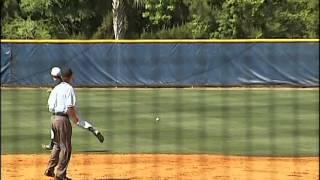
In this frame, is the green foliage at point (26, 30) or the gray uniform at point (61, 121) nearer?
the gray uniform at point (61, 121)

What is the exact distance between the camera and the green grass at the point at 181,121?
10742mm

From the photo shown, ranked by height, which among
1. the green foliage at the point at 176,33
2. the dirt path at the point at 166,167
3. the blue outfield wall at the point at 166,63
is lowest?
the dirt path at the point at 166,167

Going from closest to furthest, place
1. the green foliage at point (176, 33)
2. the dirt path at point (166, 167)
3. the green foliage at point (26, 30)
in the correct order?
1. the dirt path at point (166, 167)
2. the green foliage at point (176, 33)
3. the green foliage at point (26, 30)

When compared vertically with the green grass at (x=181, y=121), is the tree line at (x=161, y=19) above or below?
above

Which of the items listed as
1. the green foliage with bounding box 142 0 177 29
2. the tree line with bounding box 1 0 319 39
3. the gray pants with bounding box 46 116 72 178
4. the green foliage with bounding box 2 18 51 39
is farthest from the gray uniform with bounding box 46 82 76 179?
the green foliage with bounding box 2 18 51 39

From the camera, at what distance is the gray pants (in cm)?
694

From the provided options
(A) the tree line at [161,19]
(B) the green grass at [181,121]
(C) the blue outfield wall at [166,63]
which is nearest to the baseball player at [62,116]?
(B) the green grass at [181,121]

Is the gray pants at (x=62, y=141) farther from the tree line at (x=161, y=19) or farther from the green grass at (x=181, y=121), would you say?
the tree line at (x=161, y=19)

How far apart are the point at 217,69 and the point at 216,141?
10.5 metres

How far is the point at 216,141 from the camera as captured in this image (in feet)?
37.2

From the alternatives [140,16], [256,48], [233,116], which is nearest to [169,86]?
[256,48]

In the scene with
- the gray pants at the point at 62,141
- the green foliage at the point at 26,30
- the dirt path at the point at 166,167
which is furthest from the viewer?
the green foliage at the point at 26,30

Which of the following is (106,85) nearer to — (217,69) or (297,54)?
Result: (217,69)

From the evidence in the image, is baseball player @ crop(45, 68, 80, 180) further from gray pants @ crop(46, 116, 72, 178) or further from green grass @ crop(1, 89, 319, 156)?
green grass @ crop(1, 89, 319, 156)
